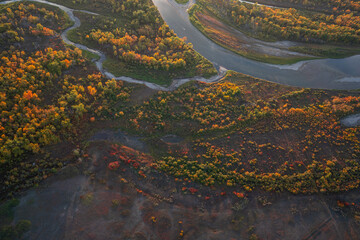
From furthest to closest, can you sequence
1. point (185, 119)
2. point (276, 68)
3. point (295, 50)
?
point (295, 50), point (276, 68), point (185, 119)

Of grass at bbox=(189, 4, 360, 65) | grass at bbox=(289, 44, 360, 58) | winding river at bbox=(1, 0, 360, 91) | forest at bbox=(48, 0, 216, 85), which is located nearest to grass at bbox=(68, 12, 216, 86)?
forest at bbox=(48, 0, 216, 85)

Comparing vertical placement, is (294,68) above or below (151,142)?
above

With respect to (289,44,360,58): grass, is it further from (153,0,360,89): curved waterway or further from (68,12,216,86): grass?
(68,12,216,86): grass

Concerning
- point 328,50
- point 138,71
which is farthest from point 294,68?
point 138,71

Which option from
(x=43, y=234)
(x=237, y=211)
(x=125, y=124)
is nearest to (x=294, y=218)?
(x=237, y=211)

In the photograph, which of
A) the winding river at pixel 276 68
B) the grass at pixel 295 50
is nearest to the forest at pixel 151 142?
the winding river at pixel 276 68

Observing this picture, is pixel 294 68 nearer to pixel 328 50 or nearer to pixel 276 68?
pixel 276 68

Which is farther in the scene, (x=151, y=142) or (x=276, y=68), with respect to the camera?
(x=276, y=68)
